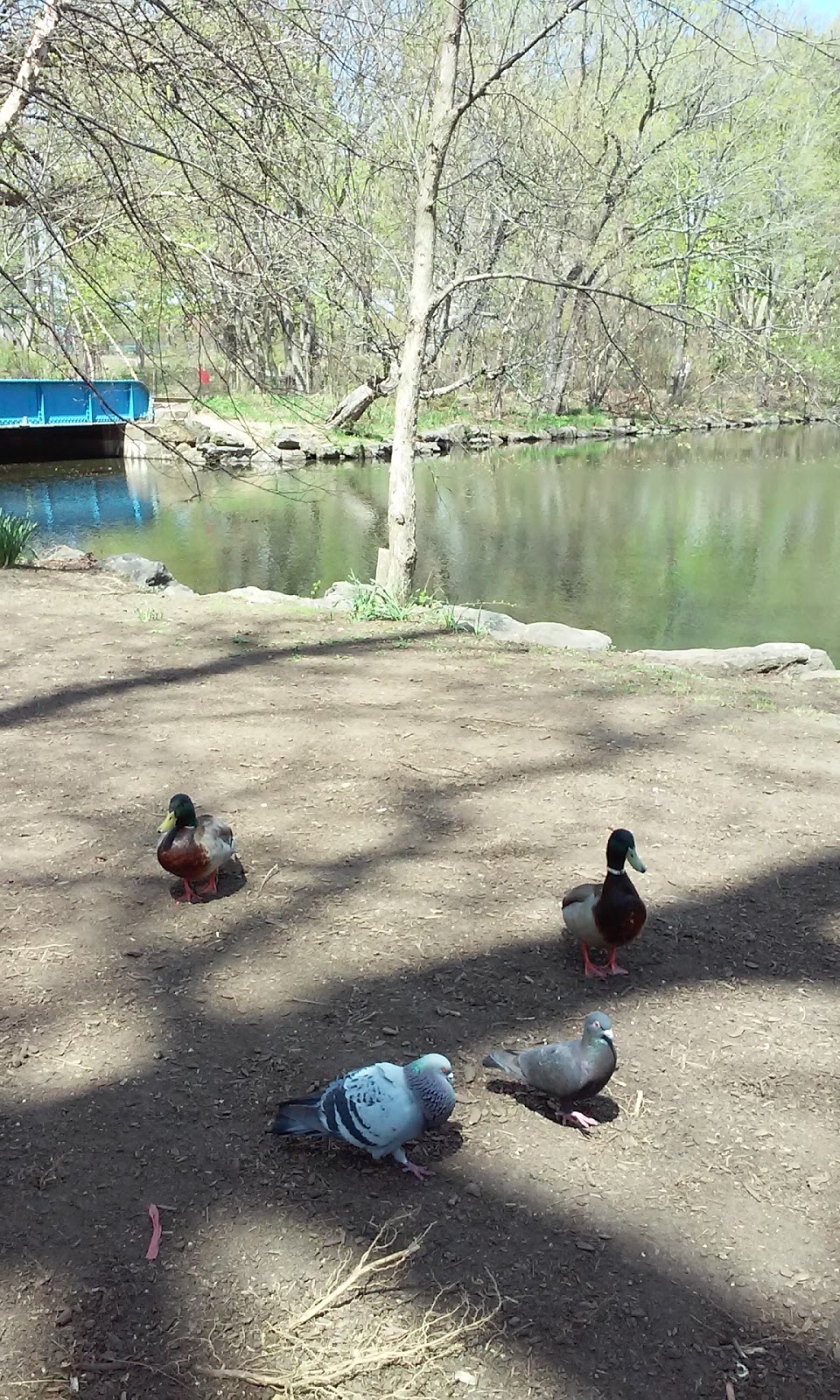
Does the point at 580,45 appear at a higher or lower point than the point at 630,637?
higher

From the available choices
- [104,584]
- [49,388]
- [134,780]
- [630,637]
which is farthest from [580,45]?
[49,388]

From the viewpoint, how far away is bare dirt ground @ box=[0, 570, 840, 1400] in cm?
190

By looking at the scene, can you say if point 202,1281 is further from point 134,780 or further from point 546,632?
point 546,632

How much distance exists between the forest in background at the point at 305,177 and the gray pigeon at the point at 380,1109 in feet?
9.28

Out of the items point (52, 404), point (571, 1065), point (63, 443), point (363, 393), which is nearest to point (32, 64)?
point (571, 1065)

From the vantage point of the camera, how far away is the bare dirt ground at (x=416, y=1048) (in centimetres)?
190

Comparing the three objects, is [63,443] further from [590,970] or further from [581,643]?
[590,970]

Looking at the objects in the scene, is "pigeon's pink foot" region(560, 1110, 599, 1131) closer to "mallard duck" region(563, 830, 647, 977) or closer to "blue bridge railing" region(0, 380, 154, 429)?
"mallard duck" region(563, 830, 647, 977)

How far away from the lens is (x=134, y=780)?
4.36m

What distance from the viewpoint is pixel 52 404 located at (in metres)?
23.5

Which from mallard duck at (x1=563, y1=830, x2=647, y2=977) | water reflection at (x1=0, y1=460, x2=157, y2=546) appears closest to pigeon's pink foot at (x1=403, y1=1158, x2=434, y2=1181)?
mallard duck at (x1=563, y1=830, x2=647, y2=977)

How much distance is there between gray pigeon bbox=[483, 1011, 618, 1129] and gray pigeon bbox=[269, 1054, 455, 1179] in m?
0.22

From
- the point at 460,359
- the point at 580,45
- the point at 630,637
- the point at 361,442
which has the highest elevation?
the point at 580,45

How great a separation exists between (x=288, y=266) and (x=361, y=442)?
19.9 metres
